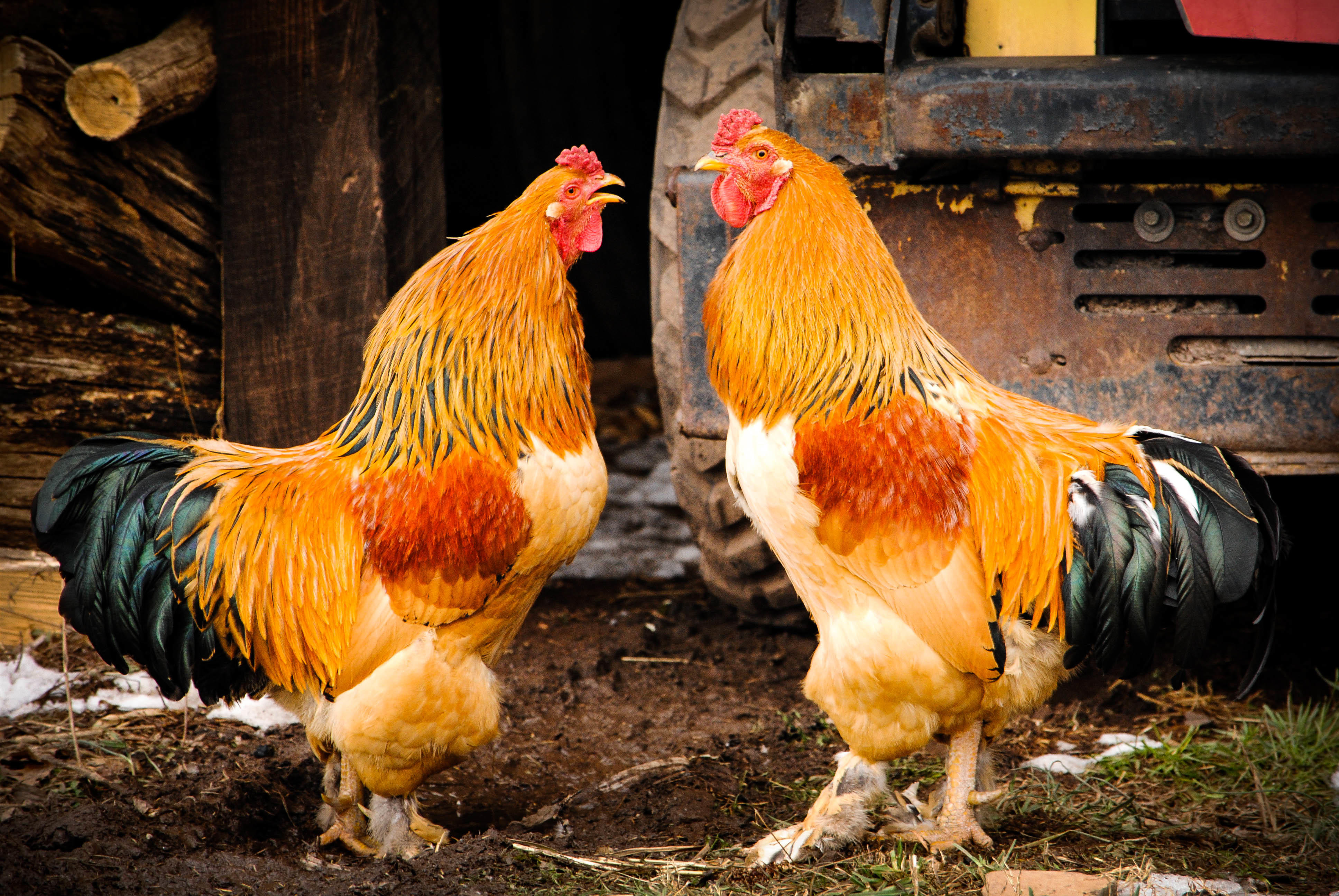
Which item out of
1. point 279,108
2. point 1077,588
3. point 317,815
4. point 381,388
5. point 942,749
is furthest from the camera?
point 279,108

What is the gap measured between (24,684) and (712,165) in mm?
3004

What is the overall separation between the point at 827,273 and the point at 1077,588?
1.07 metres

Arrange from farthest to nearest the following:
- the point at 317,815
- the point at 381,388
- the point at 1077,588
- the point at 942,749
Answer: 1. the point at 942,749
2. the point at 317,815
3. the point at 381,388
4. the point at 1077,588

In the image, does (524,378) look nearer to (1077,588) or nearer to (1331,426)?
(1077,588)

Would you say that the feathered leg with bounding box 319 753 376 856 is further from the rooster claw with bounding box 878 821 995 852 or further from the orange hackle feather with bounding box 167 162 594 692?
the rooster claw with bounding box 878 821 995 852

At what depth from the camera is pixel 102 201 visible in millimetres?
3863

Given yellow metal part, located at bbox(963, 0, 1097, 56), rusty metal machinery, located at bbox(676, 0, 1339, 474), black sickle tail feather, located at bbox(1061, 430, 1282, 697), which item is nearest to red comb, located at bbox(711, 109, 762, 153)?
rusty metal machinery, located at bbox(676, 0, 1339, 474)

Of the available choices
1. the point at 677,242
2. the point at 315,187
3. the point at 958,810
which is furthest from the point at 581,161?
the point at 958,810

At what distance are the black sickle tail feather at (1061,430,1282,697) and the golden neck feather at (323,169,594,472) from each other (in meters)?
1.42

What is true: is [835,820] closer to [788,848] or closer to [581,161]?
[788,848]

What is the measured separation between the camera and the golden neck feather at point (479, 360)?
297 centimetres

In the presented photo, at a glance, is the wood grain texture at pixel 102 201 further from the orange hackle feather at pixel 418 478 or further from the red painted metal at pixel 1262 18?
the red painted metal at pixel 1262 18

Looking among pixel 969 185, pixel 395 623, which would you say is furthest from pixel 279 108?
pixel 969 185

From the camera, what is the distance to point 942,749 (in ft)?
12.1
